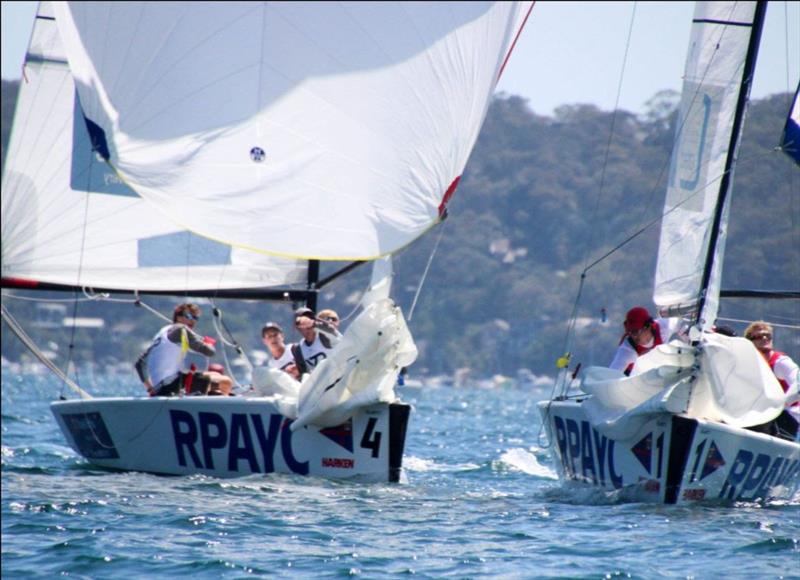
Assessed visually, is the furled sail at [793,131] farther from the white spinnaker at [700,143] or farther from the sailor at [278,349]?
the sailor at [278,349]

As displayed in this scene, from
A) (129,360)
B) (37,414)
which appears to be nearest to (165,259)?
(37,414)

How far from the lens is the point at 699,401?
339 inches

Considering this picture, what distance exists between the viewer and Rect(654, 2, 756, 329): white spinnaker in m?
9.81

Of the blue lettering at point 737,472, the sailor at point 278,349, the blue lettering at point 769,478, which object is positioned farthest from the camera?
the sailor at point 278,349

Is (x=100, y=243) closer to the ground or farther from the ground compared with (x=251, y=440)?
farther from the ground

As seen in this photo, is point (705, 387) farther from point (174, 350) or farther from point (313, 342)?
point (174, 350)

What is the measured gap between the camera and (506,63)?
931 cm

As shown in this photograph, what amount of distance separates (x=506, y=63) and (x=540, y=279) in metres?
75.1

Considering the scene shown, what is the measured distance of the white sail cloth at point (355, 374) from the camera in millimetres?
9445

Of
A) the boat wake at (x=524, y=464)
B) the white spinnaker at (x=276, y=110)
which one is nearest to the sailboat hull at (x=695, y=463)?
the white spinnaker at (x=276, y=110)

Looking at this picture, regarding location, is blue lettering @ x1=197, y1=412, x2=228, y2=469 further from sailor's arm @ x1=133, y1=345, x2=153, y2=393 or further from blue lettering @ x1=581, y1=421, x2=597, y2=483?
blue lettering @ x1=581, y1=421, x2=597, y2=483

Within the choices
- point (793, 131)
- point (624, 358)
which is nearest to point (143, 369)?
point (624, 358)

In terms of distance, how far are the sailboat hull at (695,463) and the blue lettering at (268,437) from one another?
6.55 ft

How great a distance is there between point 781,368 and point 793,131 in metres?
1.63
